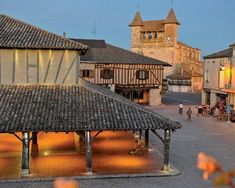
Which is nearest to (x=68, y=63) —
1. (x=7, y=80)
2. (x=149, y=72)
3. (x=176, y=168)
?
(x=7, y=80)

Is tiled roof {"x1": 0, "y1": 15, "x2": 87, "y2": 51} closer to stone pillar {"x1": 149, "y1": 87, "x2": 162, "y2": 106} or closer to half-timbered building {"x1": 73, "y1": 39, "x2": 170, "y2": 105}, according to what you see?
half-timbered building {"x1": 73, "y1": 39, "x2": 170, "y2": 105}

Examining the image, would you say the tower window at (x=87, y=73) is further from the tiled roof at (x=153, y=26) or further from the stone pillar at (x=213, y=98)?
the tiled roof at (x=153, y=26)

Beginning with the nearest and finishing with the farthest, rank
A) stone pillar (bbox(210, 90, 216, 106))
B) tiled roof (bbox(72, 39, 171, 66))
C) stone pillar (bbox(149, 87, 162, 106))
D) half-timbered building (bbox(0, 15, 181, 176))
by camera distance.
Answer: half-timbered building (bbox(0, 15, 181, 176)) < stone pillar (bbox(210, 90, 216, 106)) < tiled roof (bbox(72, 39, 171, 66)) < stone pillar (bbox(149, 87, 162, 106))

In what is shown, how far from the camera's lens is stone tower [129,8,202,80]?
69562mm

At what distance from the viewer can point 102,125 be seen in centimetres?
1510

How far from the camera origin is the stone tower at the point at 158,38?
6956cm

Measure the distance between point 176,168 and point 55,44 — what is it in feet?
27.9

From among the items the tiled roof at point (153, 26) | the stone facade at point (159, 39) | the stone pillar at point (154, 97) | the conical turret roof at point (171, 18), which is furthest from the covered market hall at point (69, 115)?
the tiled roof at point (153, 26)

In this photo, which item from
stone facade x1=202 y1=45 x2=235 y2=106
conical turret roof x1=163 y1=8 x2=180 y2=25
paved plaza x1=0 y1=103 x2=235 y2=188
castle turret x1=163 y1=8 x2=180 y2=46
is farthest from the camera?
castle turret x1=163 y1=8 x2=180 y2=46

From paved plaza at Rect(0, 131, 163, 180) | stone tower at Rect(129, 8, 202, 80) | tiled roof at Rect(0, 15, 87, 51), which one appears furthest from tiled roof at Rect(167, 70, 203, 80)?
tiled roof at Rect(0, 15, 87, 51)

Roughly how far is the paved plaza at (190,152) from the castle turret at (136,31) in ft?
134

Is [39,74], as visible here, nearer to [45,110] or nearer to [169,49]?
[45,110]

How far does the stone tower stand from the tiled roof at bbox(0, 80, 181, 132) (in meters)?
54.1

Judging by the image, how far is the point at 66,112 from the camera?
628 inches
